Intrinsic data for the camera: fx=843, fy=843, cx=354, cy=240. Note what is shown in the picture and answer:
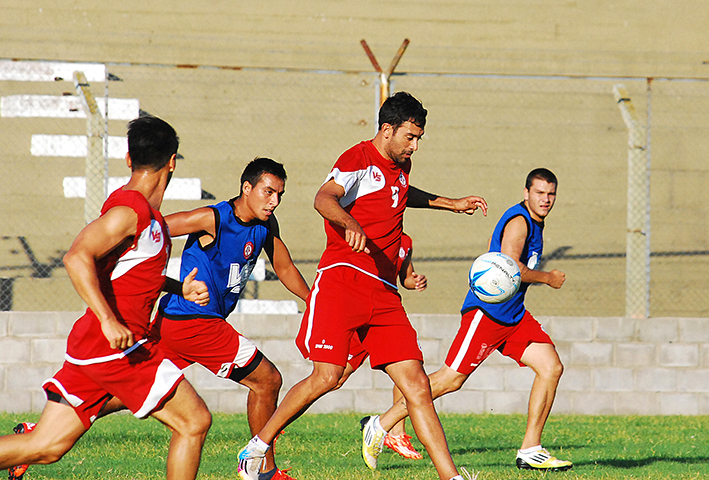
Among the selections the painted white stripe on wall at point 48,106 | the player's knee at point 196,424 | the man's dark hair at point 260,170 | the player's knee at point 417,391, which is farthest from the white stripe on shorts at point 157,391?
the painted white stripe on wall at point 48,106

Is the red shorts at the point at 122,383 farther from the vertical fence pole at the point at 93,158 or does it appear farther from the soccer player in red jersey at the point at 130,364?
the vertical fence pole at the point at 93,158

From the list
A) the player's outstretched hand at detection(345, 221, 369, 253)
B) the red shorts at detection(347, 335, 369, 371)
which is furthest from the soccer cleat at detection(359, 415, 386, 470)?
the player's outstretched hand at detection(345, 221, 369, 253)

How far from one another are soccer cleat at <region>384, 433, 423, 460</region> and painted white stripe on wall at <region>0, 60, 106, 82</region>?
749cm

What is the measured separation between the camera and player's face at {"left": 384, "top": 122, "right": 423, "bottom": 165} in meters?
5.20

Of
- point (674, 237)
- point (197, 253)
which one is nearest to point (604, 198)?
point (674, 237)

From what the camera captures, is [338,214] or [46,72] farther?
[46,72]

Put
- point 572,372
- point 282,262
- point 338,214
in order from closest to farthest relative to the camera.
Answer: point 338,214 → point 282,262 → point 572,372

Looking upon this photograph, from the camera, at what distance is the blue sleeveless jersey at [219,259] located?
5516 millimetres

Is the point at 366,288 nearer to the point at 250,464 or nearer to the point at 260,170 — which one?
the point at 260,170

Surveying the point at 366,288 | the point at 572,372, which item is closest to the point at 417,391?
the point at 366,288

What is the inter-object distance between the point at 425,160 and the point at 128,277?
934 cm

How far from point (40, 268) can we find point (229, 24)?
4912mm

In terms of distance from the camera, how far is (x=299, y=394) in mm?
5012

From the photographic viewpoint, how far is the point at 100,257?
148 inches
